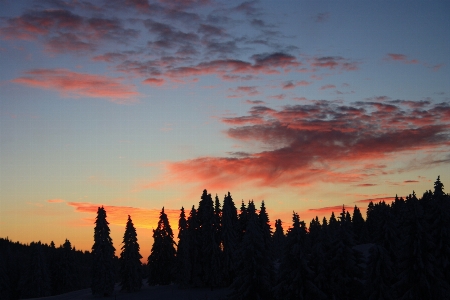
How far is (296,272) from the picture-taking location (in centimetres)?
4666

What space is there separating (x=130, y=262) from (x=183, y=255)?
13.8 meters

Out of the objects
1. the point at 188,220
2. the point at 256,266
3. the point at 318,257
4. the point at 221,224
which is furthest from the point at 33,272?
the point at 318,257

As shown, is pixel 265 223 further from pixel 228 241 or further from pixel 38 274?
pixel 38 274

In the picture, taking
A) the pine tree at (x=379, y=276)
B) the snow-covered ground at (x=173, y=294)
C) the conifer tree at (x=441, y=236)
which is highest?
the conifer tree at (x=441, y=236)

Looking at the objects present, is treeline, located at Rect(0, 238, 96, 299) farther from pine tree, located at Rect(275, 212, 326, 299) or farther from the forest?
pine tree, located at Rect(275, 212, 326, 299)

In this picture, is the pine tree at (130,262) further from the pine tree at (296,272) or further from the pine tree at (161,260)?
the pine tree at (296,272)

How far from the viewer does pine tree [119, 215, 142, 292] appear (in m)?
91.8

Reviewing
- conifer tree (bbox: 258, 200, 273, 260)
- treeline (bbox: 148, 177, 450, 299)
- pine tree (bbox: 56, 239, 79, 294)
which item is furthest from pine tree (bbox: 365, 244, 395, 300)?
pine tree (bbox: 56, 239, 79, 294)

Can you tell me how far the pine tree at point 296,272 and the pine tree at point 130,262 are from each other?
171ft

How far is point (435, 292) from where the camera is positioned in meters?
41.0

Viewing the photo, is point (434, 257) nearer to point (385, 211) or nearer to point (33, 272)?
point (385, 211)

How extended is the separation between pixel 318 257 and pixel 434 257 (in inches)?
467

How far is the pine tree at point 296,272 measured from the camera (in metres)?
46.3

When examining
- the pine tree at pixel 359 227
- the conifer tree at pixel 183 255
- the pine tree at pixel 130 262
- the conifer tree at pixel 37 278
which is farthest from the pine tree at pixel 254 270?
the pine tree at pixel 359 227
